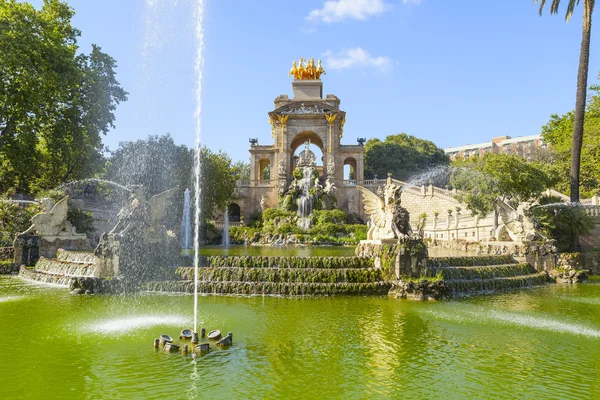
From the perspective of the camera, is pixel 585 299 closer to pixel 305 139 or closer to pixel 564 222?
pixel 564 222

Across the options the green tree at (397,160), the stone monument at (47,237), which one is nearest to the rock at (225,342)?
the stone monument at (47,237)

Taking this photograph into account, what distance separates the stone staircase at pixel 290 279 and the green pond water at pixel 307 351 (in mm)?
1009

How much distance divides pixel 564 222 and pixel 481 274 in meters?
9.49

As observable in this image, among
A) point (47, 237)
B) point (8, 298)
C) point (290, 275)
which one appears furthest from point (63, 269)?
point (290, 275)

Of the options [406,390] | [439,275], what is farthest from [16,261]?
[406,390]

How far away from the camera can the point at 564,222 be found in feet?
74.1

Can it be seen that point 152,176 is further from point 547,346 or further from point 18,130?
point 547,346

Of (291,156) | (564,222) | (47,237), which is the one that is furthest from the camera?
(291,156)

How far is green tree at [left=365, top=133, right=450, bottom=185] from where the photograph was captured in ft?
204

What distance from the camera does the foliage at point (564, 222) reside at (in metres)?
22.0

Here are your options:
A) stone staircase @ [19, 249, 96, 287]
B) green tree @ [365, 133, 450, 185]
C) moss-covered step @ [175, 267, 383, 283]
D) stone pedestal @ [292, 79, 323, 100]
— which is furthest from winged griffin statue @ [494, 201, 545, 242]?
green tree @ [365, 133, 450, 185]

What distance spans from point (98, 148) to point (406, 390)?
27.4 metres

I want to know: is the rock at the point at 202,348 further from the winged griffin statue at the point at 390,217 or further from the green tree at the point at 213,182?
the green tree at the point at 213,182

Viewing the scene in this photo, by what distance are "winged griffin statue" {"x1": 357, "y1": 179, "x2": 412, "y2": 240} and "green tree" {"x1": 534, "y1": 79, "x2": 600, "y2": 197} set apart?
1735 cm
